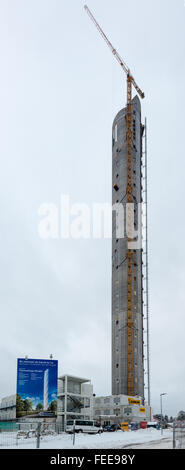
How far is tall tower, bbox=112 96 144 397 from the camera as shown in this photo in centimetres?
12406

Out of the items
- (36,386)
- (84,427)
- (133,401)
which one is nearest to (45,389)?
(36,386)

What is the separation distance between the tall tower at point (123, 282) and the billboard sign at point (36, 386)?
263 feet

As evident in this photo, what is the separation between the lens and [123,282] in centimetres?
13088

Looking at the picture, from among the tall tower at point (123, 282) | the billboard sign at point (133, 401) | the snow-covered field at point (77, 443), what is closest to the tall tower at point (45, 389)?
the snow-covered field at point (77, 443)

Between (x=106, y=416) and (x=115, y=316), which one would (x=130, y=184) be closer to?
(x=115, y=316)

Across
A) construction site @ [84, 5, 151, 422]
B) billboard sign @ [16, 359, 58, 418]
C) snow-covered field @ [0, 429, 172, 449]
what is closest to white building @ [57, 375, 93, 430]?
construction site @ [84, 5, 151, 422]

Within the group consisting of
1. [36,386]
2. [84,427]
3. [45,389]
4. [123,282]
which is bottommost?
Answer: [84,427]

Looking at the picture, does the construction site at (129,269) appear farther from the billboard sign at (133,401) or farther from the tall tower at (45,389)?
the tall tower at (45,389)

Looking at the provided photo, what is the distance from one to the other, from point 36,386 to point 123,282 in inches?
3477

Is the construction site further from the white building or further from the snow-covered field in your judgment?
the snow-covered field

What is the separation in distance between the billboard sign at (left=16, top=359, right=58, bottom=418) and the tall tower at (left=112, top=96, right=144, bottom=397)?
80.2 meters

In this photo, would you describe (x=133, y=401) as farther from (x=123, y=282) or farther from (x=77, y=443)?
(x=77, y=443)
